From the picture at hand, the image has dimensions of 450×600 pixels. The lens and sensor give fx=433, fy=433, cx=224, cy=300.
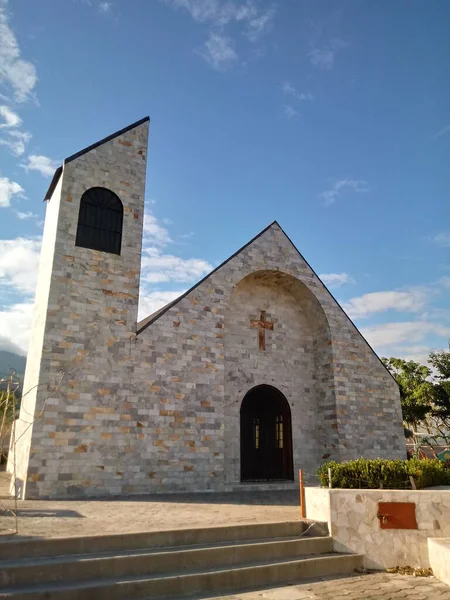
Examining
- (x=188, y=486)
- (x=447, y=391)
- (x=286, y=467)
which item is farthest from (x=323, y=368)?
(x=447, y=391)

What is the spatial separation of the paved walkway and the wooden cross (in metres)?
5.98

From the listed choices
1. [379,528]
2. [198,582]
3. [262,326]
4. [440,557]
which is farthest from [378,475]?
[262,326]

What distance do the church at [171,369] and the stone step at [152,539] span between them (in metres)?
4.64

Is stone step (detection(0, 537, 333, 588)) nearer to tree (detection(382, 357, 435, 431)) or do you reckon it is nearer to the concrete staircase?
the concrete staircase

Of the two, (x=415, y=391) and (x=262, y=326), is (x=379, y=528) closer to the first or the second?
(x=262, y=326)

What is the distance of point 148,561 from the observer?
6.32 m

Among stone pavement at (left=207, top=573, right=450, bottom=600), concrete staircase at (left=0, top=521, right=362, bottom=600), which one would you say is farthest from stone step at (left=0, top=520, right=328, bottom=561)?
stone pavement at (left=207, top=573, right=450, bottom=600)

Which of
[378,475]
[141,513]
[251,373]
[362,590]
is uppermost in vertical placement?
[251,373]

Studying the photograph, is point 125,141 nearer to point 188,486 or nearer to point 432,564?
point 188,486

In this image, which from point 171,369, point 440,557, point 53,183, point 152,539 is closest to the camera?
point 152,539

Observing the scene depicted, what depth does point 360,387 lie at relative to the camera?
17.5 metres

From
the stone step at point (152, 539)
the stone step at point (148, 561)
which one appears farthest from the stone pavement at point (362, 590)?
the stone step at point (152, 539)

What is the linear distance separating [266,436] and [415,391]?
16.1 meters

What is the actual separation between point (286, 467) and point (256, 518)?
26.8 ft
